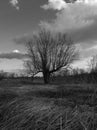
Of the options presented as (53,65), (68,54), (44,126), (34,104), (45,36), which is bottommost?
(44,126)

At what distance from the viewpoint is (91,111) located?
8.43 ft

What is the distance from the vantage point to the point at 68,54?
23.3 metres

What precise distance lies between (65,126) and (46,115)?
0.40m

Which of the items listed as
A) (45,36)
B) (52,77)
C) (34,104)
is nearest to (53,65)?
(52,77)

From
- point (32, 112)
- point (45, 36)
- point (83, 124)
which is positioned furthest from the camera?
point (45, 36)

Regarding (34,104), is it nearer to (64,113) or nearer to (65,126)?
(64,113)

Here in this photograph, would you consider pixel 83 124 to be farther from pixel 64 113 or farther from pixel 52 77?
pixel 52 77

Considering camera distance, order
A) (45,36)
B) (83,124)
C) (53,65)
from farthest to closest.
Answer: (45,36) < (53,65) < (83,124)

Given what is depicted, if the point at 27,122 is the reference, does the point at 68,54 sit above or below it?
above

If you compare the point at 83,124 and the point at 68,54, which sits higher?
the point at 68,54

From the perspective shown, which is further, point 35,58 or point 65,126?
point 35,58

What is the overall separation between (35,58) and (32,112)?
20454mm

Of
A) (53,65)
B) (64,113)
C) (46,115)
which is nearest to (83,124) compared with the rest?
(64,113)

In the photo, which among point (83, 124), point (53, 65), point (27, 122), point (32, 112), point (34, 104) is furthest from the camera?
point (53, 65)
